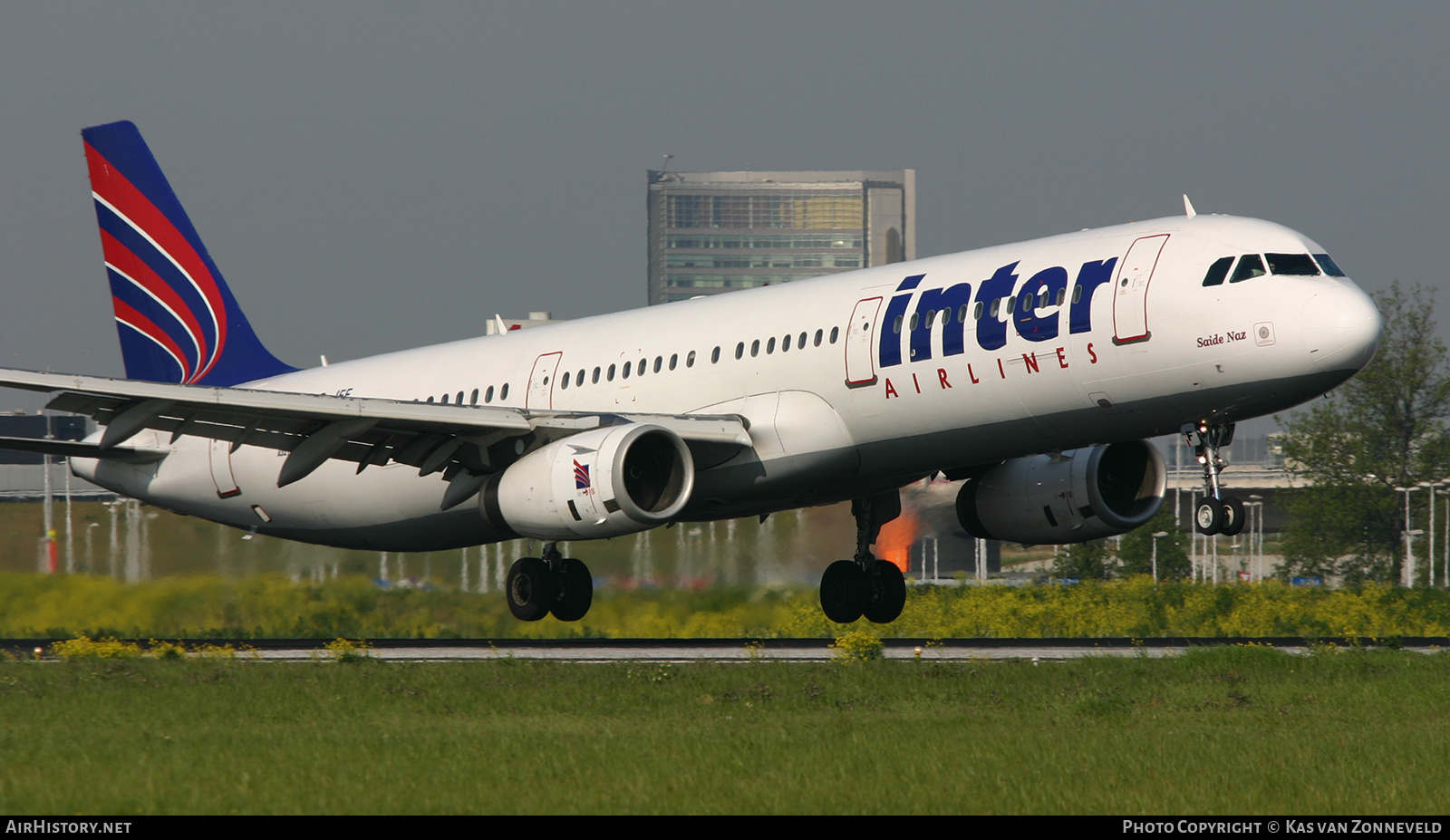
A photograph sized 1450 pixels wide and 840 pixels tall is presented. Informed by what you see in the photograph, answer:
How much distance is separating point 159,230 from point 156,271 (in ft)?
2.74

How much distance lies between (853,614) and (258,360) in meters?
13.6

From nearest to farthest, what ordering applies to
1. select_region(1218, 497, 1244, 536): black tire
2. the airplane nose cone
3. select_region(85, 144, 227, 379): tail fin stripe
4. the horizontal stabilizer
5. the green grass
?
the airplane nose cone
select_region(1218, 497, 1244, 536): black tire
the horizontal stabilizer
the green grass
select_region(85, 144, 227, 379): tail fin stripe

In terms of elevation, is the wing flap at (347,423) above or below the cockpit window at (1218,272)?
below

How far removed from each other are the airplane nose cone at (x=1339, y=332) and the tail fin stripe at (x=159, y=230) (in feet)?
71.6

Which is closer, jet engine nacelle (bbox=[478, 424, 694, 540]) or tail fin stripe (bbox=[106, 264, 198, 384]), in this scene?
jet engine nacelle (bbox=[478, 424, 694, 540])

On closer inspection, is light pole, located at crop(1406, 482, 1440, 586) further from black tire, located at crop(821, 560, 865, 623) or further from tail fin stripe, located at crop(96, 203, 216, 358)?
tail fin stripe, located at crop(96, 203, 216, 358)

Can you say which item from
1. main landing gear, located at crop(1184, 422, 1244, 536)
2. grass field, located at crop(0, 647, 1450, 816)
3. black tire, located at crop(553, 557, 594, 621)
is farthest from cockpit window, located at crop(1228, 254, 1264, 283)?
black tire, located at crop(553, 557, 594, 621)

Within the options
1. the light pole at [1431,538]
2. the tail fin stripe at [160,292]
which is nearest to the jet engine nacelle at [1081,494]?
the tail fin stripe at [160,292]

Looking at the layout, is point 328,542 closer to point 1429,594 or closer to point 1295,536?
point 1429,594

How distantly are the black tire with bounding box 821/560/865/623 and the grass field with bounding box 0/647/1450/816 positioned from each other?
17.0 feet

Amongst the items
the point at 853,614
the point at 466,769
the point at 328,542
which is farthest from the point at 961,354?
the point at 328,542

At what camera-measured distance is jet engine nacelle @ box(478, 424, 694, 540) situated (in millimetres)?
22062

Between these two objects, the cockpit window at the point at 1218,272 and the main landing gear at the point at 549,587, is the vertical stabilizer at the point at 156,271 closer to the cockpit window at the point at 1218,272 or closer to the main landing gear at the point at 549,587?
the main landing gear at the point at 549,587

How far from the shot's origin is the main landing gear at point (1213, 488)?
20375 millimetres
